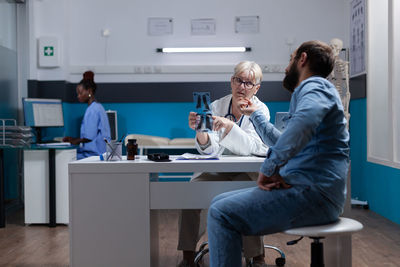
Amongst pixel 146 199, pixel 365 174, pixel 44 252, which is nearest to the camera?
pixel 146 199

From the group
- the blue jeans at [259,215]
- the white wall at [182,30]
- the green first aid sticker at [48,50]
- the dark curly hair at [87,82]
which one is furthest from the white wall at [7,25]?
the blue jeans at [259,215]

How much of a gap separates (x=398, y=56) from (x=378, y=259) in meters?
1.83

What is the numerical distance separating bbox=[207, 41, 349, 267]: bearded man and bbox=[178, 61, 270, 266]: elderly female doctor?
73cm

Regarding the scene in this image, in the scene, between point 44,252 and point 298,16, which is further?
point 298,16

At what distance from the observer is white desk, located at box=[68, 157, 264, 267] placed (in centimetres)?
202

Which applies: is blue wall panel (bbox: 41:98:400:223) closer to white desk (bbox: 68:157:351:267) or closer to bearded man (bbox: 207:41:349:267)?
white desk (bbox: 68:157:351:267)

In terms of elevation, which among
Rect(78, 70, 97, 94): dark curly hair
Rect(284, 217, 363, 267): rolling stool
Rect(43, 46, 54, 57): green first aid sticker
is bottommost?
Rect(284, 217, 363, 267): rolling stool

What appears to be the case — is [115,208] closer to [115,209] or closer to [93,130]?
[115,209]

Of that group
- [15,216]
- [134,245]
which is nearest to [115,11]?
[15,216]

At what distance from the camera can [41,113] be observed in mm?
4465

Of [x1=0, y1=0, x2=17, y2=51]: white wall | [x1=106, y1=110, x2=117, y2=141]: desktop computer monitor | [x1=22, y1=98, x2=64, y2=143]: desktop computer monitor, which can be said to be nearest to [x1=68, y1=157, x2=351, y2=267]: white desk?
[x1=22, y1=98, x2=64, y2=143]: desktop computer monitor

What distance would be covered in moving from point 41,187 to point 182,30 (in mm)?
2664

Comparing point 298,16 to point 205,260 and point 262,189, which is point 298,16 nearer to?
point 205,260

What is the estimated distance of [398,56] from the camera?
3.75m
